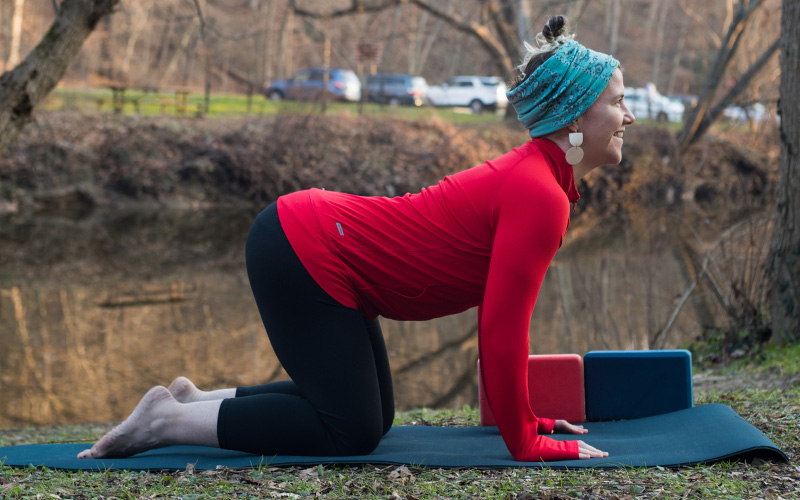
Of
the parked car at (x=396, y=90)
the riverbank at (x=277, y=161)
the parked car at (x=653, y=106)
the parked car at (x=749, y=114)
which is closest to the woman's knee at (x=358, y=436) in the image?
the parked car at (x=749, y=114)

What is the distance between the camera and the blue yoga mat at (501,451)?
8.82 ft

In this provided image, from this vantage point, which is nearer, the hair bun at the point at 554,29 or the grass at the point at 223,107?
the hair bun at the point at 554,29

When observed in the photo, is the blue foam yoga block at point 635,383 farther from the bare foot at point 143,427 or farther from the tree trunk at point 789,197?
the tree trunk at point 789,197

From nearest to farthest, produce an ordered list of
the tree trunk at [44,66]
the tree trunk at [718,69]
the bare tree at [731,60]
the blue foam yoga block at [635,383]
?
the blue foam yoga block at [635,383]
the tree trunk at [44,66]
the bare tree at [731,60]
the tree trunk at [718,69]

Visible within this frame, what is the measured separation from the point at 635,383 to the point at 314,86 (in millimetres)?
22893

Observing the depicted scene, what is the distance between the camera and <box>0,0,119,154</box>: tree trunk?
5.11 m

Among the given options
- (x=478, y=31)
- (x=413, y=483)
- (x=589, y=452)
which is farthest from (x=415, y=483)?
(x=478, y=31)

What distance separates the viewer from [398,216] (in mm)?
2752

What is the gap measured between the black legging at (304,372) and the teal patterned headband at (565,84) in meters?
0.94

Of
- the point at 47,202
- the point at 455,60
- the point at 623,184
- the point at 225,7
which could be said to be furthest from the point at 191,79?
the point at 623,184

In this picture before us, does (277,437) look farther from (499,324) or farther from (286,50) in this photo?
(286,50)

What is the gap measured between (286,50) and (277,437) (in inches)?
1365

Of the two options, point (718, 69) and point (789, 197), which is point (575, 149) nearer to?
point (789, 197)

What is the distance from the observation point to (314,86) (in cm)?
2528
